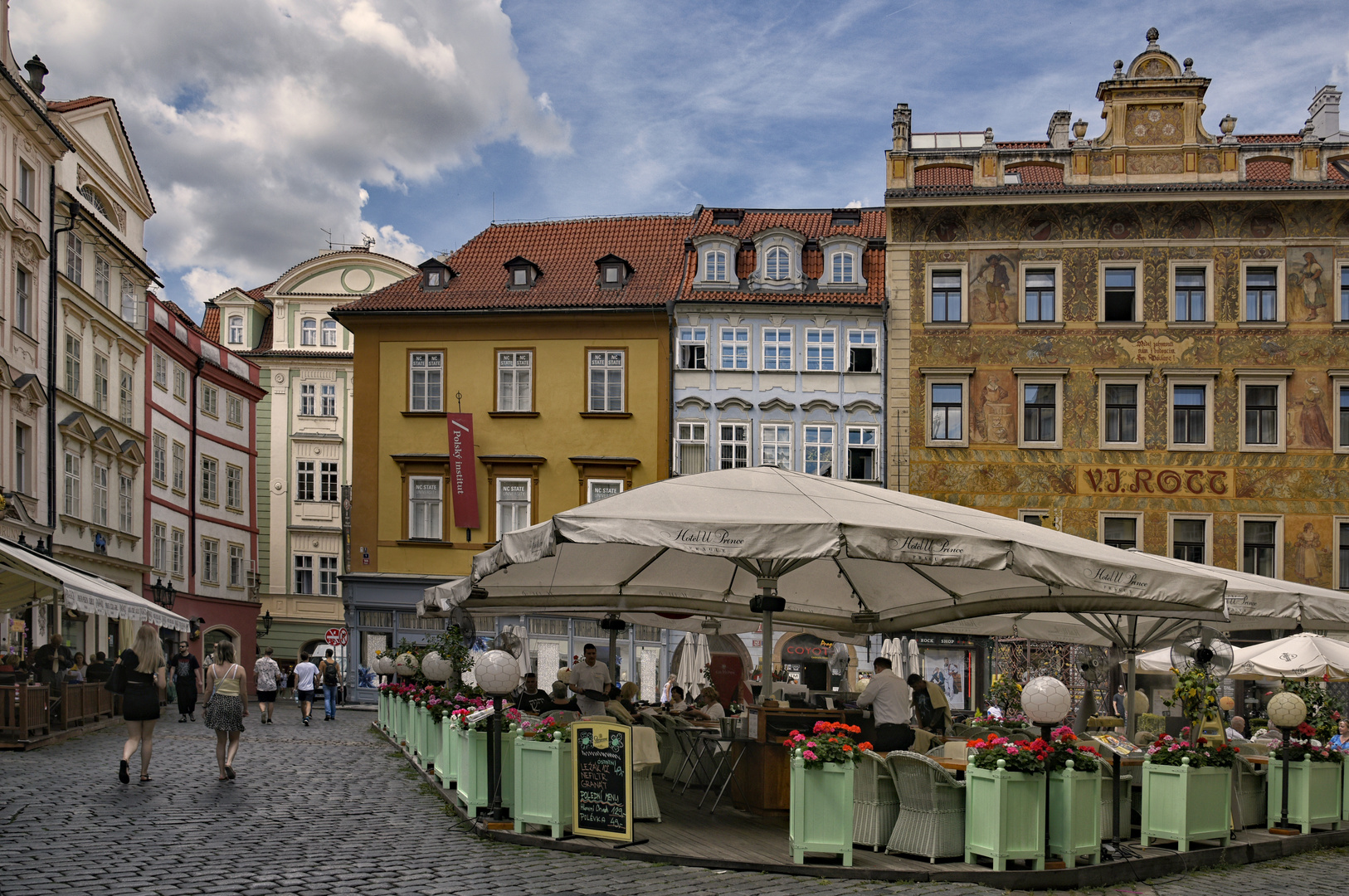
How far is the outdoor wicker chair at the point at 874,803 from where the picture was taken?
35.5ft

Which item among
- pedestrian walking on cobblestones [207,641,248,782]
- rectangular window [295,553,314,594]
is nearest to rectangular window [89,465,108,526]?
rectangular window [295,553,314,594]

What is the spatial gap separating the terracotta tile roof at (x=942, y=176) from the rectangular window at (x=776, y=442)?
24.4 ft

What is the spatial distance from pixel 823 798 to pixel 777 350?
27.1 m

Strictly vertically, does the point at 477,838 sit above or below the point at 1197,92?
below

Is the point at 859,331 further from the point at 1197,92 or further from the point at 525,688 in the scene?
the point at 525,688

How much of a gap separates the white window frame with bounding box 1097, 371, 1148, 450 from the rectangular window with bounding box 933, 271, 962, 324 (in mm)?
4049

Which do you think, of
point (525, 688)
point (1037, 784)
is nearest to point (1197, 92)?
point (525, 688)

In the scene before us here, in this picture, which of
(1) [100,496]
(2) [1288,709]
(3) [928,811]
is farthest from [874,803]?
(1) [100,496]

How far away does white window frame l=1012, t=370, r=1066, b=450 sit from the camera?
34.7 m

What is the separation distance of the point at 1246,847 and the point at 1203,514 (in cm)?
2369

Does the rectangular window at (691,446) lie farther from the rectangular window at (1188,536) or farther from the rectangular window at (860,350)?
the rectangular window at (1188,536)

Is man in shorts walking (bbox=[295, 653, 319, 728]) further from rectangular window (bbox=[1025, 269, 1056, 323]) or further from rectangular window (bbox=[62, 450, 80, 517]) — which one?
rectangular window (bbox=[1025, 269, 1056, 323])

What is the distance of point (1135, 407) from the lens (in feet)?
114

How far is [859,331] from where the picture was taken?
119ft
